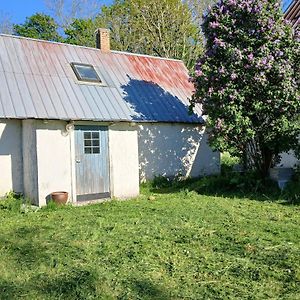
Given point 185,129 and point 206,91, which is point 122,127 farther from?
point 185,129

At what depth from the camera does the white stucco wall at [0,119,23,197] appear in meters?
10.6

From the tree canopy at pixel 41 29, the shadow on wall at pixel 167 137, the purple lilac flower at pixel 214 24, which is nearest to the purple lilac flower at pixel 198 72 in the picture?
the purple lilac flower at pixel 214 24

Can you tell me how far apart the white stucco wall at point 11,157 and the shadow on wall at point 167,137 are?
385cm

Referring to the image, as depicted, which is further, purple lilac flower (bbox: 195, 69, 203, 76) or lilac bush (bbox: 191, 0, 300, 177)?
purple lilac flower (bbox: 195, 69, 203, 76)

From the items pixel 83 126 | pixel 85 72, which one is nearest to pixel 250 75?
pixel 83 126

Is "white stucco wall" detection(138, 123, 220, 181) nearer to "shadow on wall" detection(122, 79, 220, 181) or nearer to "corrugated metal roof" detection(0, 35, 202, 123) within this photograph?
"shadow on wall" detection(122, 79, 220, 181)

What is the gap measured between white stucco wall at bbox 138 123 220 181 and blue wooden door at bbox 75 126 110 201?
2.54 m

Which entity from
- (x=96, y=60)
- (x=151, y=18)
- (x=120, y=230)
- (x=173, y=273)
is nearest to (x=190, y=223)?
(x=120, y=230)

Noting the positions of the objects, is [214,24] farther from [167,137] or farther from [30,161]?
[30,161]

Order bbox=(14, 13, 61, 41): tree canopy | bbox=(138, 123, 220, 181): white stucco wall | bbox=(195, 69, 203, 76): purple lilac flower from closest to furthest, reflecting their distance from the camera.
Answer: bbox=(195, 69, 203, 76): purple lilac flower → bbox=(138, 123, 220, 181): white stucco wall → bbox=(14, 13, 61, 41): tree canopy

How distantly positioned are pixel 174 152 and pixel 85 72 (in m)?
4.35

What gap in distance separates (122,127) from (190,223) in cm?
473

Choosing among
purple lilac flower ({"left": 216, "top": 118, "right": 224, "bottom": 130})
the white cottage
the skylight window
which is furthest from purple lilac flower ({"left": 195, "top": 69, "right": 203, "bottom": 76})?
the skylight window

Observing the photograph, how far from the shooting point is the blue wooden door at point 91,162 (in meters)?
10.6
